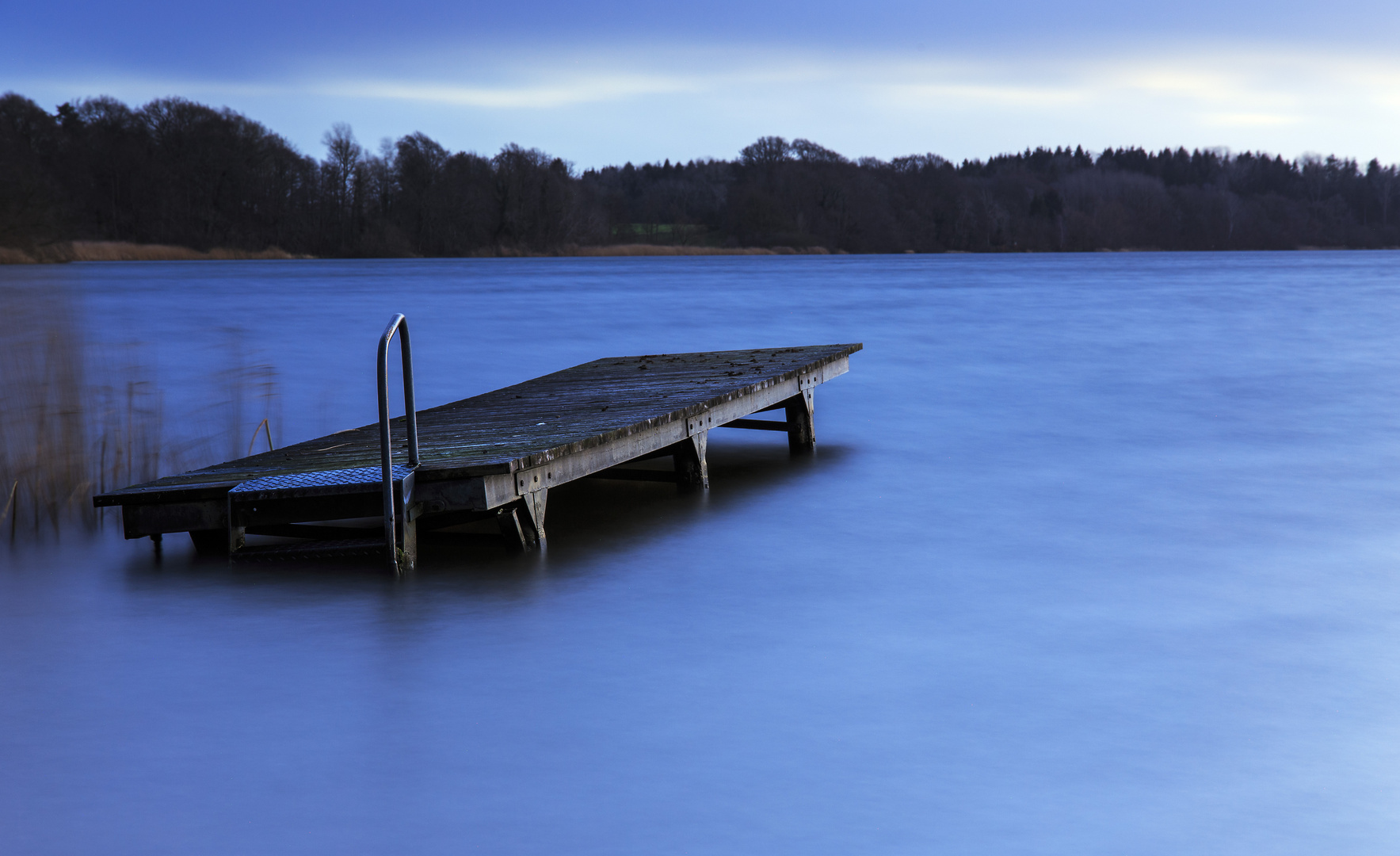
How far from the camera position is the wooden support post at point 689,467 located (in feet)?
25.7

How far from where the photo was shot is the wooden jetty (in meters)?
5.32

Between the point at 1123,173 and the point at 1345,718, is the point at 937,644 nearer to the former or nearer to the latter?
the point at 1345,718

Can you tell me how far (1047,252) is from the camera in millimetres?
115625

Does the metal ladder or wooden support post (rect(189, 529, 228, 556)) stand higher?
the metal ladder

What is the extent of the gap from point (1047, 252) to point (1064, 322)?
93541 mm

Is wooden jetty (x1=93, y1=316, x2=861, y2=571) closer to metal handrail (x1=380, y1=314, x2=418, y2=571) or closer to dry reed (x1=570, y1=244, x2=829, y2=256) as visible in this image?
metal handrail (x1=380, y1=314, x2=418, y2=571)

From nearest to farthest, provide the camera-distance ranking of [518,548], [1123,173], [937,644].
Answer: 1. [937,644]
2. [518,548]
3. [1123,173]

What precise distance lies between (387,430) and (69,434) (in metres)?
3.77

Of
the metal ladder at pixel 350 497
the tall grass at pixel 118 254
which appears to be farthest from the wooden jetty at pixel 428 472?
the tall grass at pixel 118 254

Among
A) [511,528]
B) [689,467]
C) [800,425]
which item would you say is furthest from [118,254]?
[511,528]

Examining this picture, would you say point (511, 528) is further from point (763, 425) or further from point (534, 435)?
point (763, 425)

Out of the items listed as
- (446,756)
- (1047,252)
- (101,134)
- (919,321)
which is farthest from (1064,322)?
(1047,252)

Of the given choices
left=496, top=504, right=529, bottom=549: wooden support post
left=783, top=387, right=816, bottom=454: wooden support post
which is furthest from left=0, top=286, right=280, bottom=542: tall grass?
left=783, top=387, right=816, bottom=454: wooden support post

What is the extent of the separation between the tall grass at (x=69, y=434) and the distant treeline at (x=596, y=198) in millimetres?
42604
